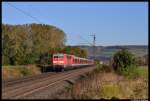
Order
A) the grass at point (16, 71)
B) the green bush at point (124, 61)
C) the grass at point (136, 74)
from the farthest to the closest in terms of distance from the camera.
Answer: the grass at point (16, 71)
the green bush at point (124, 61)
the grass at point (136, 74)

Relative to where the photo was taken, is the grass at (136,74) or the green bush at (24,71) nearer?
the grass at (136,74)

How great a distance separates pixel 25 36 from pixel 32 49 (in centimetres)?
369

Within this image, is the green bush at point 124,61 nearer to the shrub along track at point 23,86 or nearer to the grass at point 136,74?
the grass at point 136,74

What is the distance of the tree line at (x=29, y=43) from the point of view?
66062 mm

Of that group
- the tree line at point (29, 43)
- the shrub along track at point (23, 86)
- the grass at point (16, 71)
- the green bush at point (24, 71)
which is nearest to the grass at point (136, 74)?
the shrub along track at point (23, 86)

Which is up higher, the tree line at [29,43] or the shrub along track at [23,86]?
the tree line at [29,43]

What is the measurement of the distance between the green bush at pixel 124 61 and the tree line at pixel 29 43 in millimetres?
21451

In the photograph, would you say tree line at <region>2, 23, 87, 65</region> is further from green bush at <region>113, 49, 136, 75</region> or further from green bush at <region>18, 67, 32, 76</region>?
green bush at <region>113, 49, 136, 75</region>

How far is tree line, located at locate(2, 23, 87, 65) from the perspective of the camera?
6606 cm

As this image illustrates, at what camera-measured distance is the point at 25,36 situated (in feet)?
254

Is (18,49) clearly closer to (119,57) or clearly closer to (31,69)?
(31,69)

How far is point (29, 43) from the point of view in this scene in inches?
2928

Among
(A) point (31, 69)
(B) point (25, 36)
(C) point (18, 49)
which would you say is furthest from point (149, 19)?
(B) point (25, 36)

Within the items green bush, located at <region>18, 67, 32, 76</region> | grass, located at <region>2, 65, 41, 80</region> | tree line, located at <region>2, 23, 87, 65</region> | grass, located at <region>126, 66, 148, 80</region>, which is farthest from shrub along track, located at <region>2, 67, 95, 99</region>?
tree line, located at <region>2, 23, 87, 65</region>
